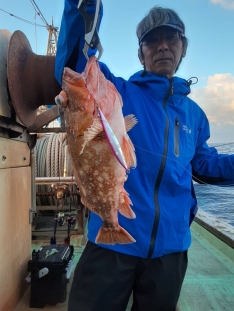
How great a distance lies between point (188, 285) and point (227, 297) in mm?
451

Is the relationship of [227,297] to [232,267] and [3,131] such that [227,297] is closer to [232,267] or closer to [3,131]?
[232,267]

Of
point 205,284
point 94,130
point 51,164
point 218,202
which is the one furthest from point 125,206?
point 218,202

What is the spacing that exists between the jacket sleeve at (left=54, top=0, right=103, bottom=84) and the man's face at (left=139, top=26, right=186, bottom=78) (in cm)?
72

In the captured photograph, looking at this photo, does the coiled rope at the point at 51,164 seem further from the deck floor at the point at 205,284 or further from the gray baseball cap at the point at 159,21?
the gray baseball cap at the point at 159,21

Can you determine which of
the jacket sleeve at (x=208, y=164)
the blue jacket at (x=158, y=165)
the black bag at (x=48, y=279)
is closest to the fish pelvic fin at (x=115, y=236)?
the blue jacket at (x=158, y=165)

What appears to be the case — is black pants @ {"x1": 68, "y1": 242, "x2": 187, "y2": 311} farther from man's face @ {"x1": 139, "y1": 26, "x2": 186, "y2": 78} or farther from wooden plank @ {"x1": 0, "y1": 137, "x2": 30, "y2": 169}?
man's face @ {"x1": 139, "y1": 26, "x2": 186, "y2": 78}

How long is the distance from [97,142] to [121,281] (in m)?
1.09

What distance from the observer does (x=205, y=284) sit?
3.36 meters

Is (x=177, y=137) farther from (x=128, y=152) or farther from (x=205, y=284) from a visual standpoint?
(x=205, y=284)

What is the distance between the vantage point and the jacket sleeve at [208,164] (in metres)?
2.53

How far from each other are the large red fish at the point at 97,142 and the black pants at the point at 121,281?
329 millimetres

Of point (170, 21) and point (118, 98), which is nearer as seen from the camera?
point (118, 98)

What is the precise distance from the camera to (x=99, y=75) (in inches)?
61.7

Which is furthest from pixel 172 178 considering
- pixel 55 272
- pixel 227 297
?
pixel 227 297
